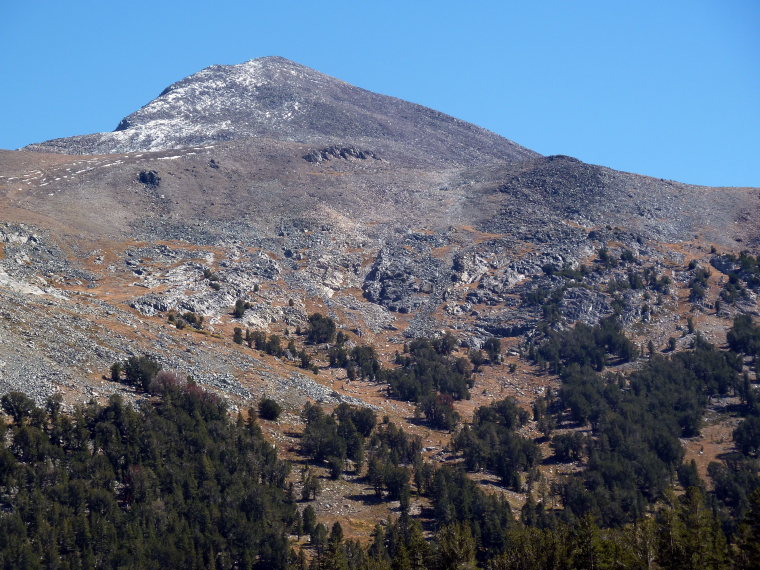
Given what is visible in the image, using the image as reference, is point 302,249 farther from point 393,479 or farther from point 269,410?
point 393,479

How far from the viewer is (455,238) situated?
136625mm

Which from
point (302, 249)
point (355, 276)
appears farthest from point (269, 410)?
point (302, 249)

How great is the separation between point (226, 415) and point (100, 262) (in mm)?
47644

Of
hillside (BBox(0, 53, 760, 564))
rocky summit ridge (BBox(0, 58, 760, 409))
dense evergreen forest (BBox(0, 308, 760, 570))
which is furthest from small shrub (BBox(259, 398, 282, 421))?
rocky summit ridge (BBox(0, 58, 760, 409))

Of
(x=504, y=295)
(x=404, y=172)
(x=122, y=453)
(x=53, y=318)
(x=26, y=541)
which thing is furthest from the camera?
(x=404, y=172)

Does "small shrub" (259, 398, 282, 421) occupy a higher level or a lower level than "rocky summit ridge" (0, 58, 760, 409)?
lower

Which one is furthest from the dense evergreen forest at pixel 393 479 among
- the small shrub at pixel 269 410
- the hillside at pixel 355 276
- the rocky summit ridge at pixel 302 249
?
the rocky summit ridge at pixel 302 249

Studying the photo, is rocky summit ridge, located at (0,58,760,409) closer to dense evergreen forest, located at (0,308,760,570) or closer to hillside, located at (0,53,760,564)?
hillside, located at (0,53,760,564)

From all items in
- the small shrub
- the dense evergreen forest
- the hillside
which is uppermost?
the hillside

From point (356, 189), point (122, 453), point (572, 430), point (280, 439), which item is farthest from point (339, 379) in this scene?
point (356, 189)

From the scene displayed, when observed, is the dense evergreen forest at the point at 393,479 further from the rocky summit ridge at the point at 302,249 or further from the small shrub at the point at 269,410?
the rocky summit ridge at the point at 302,249

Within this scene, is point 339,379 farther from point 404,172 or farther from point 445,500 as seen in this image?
point 404,172

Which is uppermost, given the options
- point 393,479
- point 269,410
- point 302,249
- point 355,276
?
point 302,249

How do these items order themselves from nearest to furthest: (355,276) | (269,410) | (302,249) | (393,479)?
(393,479) < (269,410) < (355,276) < (302,249)
